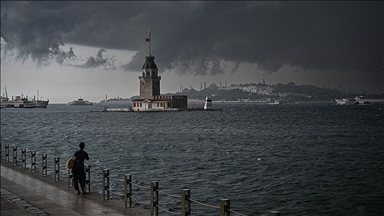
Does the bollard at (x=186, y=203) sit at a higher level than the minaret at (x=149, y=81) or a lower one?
lower

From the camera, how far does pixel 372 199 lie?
2538 centimetres

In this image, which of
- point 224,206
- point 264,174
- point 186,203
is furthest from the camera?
point 264,174

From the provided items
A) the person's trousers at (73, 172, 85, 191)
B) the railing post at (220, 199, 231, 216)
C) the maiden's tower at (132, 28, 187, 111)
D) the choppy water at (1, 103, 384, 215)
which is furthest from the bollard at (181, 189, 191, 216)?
the maiden's tower at (132, 28, 187, 111)

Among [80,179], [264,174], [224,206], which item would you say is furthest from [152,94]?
[224,206]

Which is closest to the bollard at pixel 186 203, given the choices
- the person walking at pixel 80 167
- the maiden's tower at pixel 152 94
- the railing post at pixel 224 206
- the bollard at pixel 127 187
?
the railing post at pixel 224 206

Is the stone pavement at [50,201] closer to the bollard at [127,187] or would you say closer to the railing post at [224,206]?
the bollard at [127,187]

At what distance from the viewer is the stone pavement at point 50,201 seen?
15.2 metres

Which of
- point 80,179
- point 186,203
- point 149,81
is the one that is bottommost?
point 80,179

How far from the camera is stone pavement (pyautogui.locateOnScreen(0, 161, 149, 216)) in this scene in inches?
599

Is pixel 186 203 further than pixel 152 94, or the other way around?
pixel 152 94

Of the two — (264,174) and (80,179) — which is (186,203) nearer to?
(80,179)

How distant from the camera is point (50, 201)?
16844 mm

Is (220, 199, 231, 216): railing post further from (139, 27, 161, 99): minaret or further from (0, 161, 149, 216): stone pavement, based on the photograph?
(139, 27, 161, 99): minaret

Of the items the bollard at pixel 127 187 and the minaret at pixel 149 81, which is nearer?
the bollard at pixel 127 187
